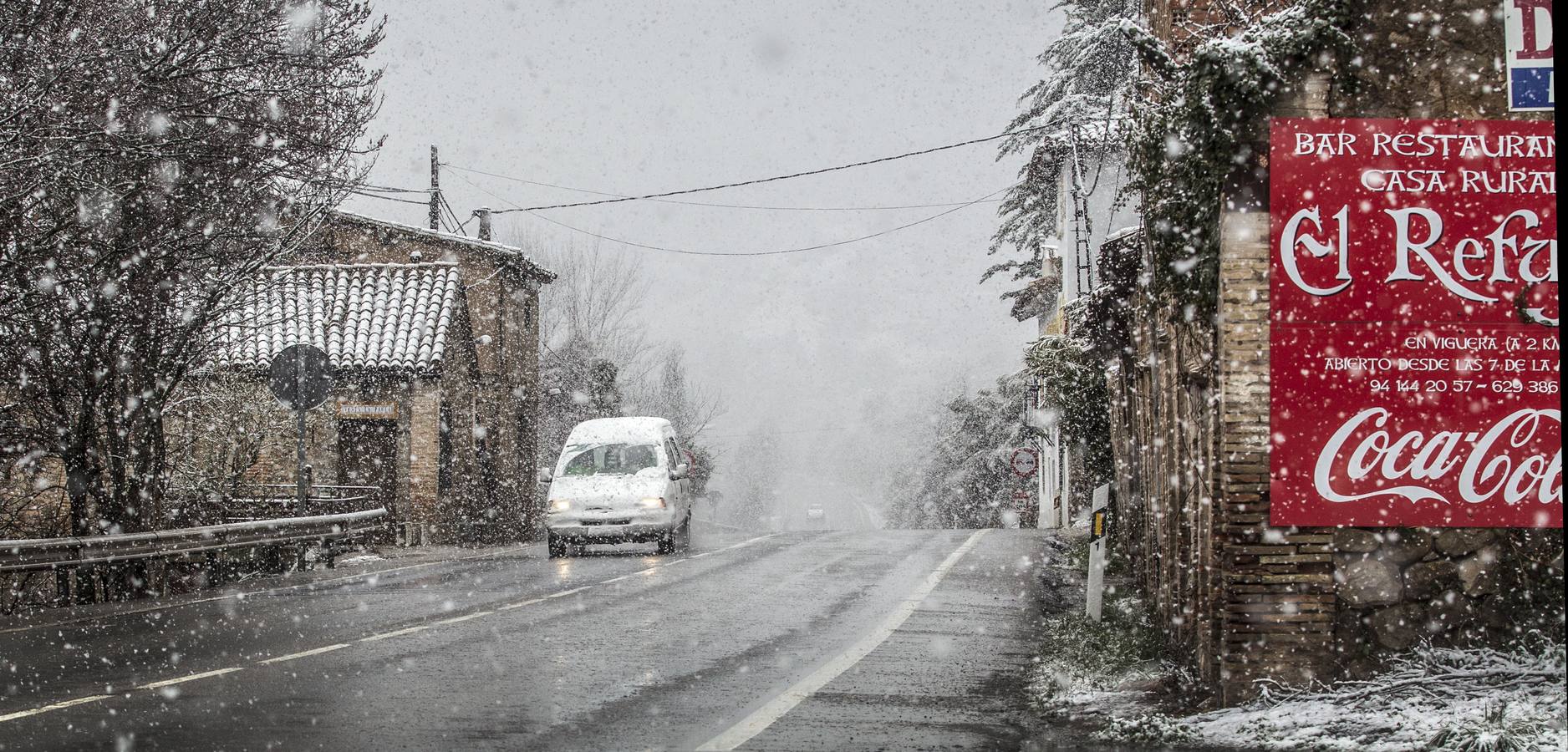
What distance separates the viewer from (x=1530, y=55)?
263 inches

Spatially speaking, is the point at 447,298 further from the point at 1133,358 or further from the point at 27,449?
the point at 1133,358

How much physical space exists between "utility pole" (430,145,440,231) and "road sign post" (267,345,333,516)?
20753 mm

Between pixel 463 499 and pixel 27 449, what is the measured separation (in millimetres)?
16860

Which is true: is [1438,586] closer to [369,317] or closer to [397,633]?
[397,633]

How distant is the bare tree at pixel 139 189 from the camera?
12758mm

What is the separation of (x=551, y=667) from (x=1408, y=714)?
16.8 feet

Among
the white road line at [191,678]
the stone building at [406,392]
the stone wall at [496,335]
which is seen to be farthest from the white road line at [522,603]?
the stone wall at [496,335]

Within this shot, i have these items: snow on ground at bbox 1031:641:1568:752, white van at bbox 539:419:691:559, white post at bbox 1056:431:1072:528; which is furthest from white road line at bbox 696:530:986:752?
white post at bbox 1056:431:1072:528

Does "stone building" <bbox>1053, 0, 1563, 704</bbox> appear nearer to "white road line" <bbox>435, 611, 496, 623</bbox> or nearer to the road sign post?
"white road line" <bbox>435, 611, 496, 623</bbox>

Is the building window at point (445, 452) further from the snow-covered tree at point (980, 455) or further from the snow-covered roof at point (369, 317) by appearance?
the snow-covered tree at point (980, 455)

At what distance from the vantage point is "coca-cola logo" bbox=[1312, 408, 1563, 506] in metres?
7.32

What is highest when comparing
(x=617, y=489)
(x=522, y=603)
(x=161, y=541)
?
(x=617, y=489)

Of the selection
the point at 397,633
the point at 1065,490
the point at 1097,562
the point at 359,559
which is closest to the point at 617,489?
the point at 359,559

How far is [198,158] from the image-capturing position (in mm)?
14375
